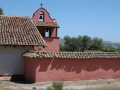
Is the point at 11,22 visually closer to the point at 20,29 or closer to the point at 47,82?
the point at 20,29

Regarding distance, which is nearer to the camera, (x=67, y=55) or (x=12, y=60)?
(x=67, y=55)

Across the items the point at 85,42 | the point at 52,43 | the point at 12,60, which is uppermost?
the point at 52,43

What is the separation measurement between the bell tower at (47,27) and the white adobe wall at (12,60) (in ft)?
22.2

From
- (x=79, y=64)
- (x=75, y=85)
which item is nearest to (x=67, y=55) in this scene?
(x=79, y=64)

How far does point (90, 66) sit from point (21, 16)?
8926mm

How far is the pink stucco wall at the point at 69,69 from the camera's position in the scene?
19.7 meters

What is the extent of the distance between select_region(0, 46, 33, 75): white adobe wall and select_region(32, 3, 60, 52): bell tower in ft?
22.2

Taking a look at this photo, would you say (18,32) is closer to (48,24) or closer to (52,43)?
(48,24)

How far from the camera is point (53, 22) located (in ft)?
96.5

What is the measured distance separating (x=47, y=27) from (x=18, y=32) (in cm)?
677

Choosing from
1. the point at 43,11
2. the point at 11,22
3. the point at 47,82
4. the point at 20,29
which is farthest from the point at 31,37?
the point at 43,11

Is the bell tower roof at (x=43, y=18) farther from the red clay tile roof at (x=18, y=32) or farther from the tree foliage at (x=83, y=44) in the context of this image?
the tree foliage at (x=83, y=44)

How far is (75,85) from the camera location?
18875mm

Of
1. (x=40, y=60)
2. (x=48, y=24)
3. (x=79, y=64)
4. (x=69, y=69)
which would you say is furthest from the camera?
(x=48, y=24)
